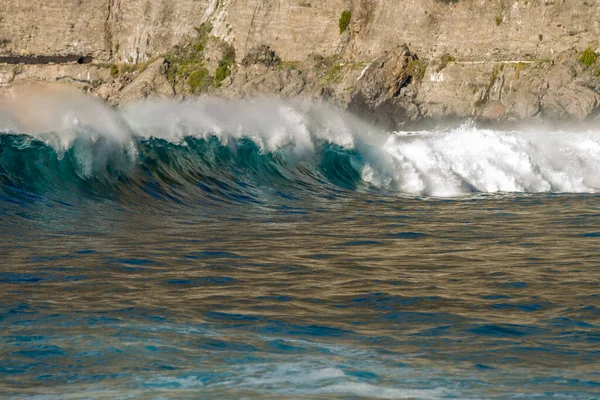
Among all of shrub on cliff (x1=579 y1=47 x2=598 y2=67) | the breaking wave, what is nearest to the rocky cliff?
shrub on cliff (x1=579 y1=47 x2=598 y2=67)

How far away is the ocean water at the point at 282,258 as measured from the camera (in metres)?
4.36

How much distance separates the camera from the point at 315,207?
458 inches

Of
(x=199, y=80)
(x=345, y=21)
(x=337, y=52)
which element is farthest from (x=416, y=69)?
(x=199, y=80)

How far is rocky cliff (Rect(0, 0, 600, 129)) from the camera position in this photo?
4369 centimetres

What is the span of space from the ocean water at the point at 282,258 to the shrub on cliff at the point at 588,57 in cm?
2796

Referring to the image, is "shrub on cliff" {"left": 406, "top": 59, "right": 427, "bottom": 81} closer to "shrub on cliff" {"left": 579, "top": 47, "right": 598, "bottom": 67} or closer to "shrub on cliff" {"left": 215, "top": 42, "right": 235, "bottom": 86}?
"shrub on cliff" {"left": 579, "top": 47, "right": 598, "bottom": 67}

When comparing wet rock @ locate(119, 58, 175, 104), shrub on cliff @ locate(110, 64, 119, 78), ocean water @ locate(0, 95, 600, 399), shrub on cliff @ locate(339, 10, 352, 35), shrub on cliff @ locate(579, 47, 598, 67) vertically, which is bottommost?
ocean water @ locate(0, 95, 600, 399)

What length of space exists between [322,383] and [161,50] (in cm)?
5995

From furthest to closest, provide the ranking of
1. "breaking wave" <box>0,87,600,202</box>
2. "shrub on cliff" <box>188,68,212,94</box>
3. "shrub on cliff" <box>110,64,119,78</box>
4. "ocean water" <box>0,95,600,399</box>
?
"shrub on cliff" <box>110,64,119,78</box> → "shrub on cliff" <box>188,68,212,94</box> → "breaking wave" <box>0,87,600,202</box> → "ocean water" <box>0,95,600,399</box>

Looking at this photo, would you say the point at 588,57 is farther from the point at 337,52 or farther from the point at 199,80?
the point at 199,80

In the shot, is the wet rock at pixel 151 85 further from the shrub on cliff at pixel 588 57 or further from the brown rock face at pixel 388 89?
the shrub on cliff at pixel 588 57

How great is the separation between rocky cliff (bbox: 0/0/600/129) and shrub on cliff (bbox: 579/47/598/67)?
6 centimetres

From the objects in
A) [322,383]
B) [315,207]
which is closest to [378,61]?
[315,207]

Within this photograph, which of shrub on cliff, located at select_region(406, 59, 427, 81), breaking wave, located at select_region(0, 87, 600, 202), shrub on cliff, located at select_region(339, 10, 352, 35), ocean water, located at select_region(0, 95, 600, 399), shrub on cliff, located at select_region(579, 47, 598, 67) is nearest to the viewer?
ocean water, located at select_region(0, 95, 600, 399)
